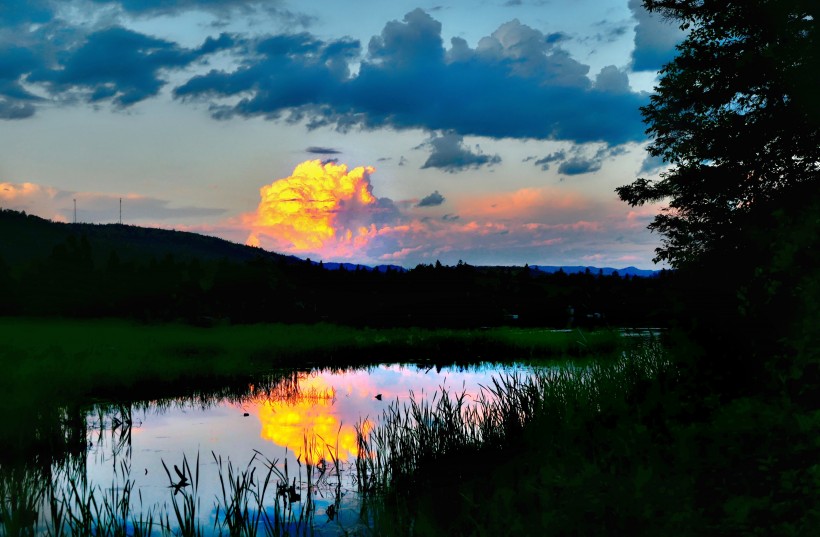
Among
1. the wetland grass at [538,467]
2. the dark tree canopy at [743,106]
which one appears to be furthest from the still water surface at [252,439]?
the dark tree canopy at [743,106]

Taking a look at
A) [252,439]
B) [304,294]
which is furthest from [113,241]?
[252,439]

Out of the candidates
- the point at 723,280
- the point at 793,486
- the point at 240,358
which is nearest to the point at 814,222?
the point at 793,486

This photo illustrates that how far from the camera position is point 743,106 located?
21.6 meters

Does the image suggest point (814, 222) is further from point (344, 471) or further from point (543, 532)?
point (344, 471)

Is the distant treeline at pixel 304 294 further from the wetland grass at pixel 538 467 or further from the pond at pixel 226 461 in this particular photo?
the wetland grass at pixel 538 467

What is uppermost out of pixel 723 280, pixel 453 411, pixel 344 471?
pixel 723 280

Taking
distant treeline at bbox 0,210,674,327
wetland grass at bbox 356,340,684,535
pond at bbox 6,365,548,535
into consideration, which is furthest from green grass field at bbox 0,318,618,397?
distant treeline at bbox 0,210,674,327

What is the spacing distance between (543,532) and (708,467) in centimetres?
162

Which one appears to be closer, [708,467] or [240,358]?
[708,467]

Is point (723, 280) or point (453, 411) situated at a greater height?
point (723, 280)

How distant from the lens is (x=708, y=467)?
21.8ft

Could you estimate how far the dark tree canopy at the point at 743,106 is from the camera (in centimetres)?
1831

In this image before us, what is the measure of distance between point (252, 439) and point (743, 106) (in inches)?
663

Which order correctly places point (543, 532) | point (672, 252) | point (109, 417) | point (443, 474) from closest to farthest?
point (543, 532)
point (443, 474)
point (109, 417)
point (672, 252)
